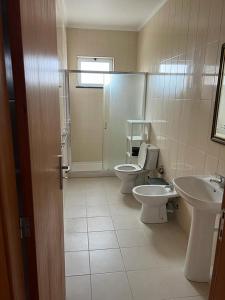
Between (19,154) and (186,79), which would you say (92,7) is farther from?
(19,154)

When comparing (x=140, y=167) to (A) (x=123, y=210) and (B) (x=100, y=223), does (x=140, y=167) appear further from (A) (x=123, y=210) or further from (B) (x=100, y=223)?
(B) (x=100, y=223)

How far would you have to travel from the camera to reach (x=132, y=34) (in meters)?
4.26

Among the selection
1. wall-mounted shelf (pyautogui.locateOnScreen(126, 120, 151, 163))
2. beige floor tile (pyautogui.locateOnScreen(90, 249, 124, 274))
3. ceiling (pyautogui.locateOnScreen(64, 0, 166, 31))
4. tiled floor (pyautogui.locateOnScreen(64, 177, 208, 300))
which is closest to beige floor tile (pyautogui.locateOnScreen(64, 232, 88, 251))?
tiled floor (pyautogui.locateOnScreen(64, 177, 208, 300))

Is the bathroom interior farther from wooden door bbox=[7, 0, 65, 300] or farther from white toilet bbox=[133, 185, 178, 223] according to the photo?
wooden door bbox=[7, 0, 65, 300]

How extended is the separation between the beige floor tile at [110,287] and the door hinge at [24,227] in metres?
1.23

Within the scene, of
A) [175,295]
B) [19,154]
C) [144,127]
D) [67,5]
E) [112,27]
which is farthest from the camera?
[112,27]

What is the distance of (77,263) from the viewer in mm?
1988

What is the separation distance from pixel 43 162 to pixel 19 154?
0.74 feet

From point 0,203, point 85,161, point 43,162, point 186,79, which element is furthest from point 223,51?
point 85,161

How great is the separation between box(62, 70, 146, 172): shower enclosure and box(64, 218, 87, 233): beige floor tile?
5.02 ft

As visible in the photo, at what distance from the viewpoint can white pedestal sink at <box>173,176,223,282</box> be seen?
1.73 meters

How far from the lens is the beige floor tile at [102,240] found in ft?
7.32

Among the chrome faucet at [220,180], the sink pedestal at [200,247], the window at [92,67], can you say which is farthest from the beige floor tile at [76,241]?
the window at [92,67]

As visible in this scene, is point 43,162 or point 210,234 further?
point 210,234
